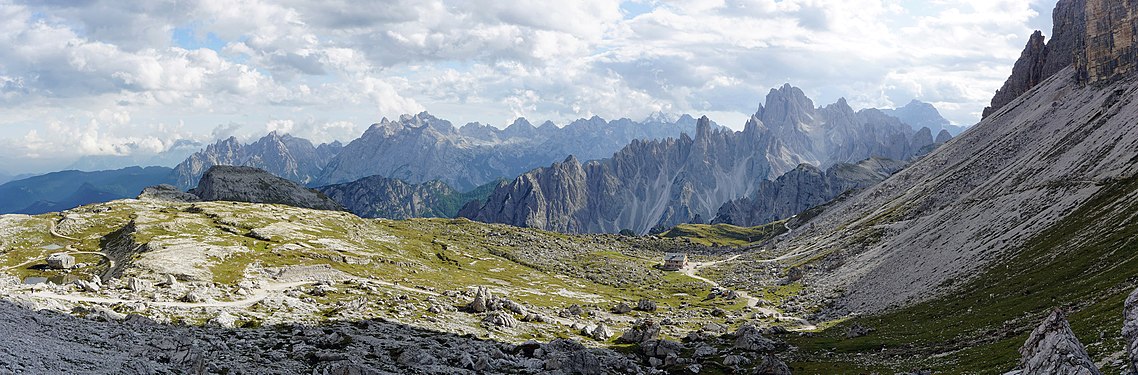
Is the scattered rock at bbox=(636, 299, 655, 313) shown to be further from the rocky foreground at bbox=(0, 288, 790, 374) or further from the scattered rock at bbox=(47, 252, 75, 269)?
the scattered rock at bbox=(47, 252, 75, 269)

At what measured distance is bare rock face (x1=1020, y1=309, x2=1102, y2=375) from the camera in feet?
103

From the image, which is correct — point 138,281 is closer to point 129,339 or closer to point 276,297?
point 276,297

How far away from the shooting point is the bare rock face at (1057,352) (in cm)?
3127

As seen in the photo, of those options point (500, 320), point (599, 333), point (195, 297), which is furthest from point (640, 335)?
point (195, 297)

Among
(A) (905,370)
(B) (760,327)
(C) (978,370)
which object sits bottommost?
(B) (760,327)

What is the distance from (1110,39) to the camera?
184 metres

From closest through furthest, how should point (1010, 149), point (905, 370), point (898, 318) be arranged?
point (905, 370) → point (898, 318) → point (1010, 149)

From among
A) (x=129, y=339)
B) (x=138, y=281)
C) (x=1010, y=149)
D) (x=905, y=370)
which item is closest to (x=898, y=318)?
(x=905, y=370)

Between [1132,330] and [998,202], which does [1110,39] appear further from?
[1132,330]

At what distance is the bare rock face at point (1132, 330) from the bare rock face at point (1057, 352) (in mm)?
1624

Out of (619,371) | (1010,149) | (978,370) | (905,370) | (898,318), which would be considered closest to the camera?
(978,370)

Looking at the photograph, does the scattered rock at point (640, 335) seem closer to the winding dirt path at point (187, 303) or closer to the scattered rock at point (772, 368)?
the scattered rock at point (772, 368)

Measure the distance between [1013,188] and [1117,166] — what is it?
30124 mm

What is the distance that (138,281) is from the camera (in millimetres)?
86188
